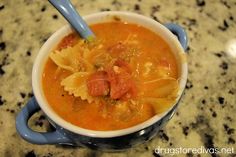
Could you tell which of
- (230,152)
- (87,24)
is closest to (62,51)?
(87,24)

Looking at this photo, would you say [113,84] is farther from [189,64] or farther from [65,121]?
[189,64]

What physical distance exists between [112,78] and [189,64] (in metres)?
0.30

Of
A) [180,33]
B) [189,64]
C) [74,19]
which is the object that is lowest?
[189,64]

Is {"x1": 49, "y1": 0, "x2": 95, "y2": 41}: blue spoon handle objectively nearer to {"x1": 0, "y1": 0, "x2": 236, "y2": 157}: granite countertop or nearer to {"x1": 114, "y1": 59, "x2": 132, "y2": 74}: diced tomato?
{"x1": 114, "y1": 59, "x2": 132, "y2": 74}: diced tomato

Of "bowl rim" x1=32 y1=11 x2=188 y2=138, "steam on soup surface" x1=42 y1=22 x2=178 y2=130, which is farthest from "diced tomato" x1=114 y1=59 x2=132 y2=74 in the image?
"bowl rim" x1=32 y1=11 x2=188 y2=138

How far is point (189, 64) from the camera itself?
2.95ft

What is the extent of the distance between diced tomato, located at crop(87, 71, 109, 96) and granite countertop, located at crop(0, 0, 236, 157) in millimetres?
167

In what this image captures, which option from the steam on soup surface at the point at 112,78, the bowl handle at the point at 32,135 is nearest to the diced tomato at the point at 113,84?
the steam on soup surface at the point at 112,78

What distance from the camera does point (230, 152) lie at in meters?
0.76

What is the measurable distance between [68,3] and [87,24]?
0.06 m

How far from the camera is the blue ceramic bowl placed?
608 mm

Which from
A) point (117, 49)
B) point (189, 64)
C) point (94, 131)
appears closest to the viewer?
point (94, 131)

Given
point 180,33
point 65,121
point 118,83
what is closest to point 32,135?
point 65,121

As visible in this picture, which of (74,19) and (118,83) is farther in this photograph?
(74,19)
